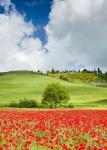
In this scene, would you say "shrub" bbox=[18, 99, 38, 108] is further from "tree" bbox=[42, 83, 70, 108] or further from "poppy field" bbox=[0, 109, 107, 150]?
"poppy field" bbox=[0, 109, 107, 150]

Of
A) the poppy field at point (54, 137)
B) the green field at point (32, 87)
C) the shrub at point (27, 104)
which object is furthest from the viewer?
the green field at point (32, 87)

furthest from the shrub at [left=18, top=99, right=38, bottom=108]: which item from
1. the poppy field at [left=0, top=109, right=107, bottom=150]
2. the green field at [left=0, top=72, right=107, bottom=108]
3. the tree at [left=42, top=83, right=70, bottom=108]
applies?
the green field at [left=0, top=72, right=107, bottom=108]

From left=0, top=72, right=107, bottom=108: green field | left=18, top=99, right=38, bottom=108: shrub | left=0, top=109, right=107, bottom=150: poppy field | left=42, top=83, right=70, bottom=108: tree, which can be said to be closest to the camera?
left=0, top=109, right=107, bottom=150: poppy field

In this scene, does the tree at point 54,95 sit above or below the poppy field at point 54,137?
below

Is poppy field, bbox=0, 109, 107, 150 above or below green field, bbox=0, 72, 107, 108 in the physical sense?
above

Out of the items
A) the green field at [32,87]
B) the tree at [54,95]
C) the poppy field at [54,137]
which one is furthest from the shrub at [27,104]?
the green field at [32,87]

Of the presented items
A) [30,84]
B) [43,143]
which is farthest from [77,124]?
[30,84]

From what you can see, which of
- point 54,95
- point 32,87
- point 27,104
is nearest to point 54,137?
point 27,104

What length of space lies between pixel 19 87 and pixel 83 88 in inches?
975

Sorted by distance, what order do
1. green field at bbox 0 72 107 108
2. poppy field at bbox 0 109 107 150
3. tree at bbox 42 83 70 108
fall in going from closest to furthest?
poppy field at bbox 0 109 107 150 → tree at bbox 42 83 70 108 → green field at bbox 0 72 107 108

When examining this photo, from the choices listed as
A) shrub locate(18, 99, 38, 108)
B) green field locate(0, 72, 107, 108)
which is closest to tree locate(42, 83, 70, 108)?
shrub locate(18, 99, 38, 108)

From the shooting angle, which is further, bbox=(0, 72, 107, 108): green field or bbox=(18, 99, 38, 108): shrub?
bbox=(0, 72, 107, 108): green field

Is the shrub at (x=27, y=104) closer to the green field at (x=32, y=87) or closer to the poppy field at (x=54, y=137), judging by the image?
the poppy field at (x=54, y=137)

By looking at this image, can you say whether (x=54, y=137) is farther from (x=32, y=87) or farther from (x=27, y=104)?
(x=32, y=87)
